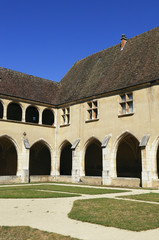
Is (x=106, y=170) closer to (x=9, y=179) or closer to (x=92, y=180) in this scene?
(x=92, y=180)

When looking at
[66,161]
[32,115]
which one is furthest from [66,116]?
[66,161]

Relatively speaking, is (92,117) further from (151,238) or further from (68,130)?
(151,238)

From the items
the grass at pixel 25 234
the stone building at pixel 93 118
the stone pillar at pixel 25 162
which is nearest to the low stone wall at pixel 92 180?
the stone building at pixel 93 118

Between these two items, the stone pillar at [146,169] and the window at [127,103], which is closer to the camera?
the stone pillar at [146,169]

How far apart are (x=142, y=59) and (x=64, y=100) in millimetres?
7539

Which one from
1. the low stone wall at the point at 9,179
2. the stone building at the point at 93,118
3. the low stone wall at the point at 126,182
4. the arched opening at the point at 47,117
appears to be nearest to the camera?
the low stone wall at the point at 126,182

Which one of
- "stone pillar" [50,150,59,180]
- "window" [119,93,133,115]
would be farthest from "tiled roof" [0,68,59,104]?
"window" [119,93,133,115]

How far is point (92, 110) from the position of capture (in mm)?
21281

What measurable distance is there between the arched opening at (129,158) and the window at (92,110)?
2.91 meters

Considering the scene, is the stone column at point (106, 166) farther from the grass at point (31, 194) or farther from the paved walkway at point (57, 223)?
the paved walkway at point (57, 223)

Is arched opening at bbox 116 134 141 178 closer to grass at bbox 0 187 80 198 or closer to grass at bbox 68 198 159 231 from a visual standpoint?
grass at bbox 0 187 80 198

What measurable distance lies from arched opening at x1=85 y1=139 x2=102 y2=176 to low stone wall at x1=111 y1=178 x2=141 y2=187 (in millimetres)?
6030

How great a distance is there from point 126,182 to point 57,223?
40.0ft

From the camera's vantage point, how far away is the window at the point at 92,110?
2117cm
